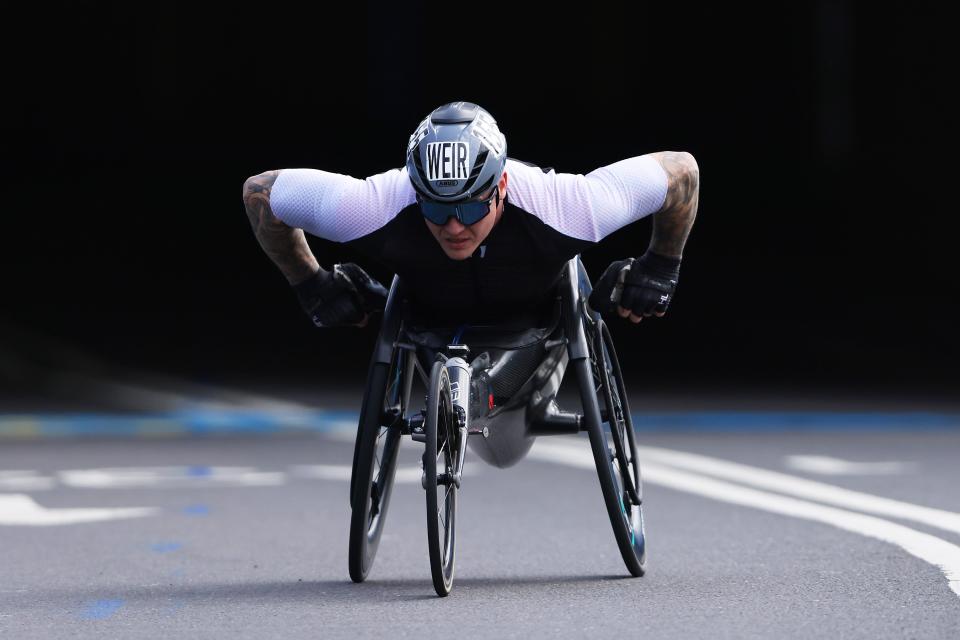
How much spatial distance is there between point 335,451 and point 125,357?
31.5 feet

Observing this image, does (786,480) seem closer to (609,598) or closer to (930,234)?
(609,598)

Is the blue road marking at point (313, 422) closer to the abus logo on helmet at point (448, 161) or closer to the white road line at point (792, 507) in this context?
the white road line at point (792, 507)

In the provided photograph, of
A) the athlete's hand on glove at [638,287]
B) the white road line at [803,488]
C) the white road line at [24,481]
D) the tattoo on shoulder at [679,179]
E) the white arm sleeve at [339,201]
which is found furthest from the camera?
the white road line at [24,481]

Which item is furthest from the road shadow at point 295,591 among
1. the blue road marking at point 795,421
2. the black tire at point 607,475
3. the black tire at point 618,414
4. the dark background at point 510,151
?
the dark background at point 510,151

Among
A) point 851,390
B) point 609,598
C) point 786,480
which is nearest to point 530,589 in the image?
point 609,598

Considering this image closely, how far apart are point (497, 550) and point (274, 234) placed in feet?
6.24

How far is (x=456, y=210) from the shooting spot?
6797 mm

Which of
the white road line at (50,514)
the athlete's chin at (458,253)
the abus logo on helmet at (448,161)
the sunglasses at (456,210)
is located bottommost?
the white road line at (50,514)

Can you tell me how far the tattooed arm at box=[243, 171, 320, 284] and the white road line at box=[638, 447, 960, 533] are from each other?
3208 millimetres

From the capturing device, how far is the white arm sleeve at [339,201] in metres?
6.99

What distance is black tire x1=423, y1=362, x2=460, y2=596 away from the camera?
258 inches

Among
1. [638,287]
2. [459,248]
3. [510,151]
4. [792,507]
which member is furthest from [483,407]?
[510,151]

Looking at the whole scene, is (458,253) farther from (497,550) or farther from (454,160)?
(497,550)

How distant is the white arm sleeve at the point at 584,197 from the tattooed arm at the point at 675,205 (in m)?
0.15
